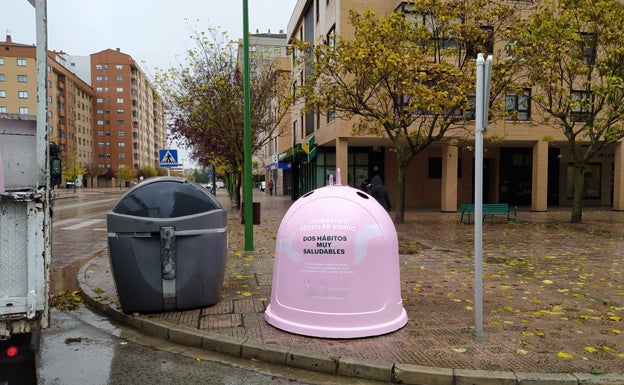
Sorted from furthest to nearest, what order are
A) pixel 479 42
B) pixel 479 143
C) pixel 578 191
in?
pixel 578 191 < pixel 479 42 < pixel 479 143

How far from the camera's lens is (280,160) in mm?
39062

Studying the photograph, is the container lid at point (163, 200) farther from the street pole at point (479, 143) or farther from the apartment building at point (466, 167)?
the apartment building at point (466, 167)

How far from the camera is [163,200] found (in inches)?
210

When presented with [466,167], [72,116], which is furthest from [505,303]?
[72,116]

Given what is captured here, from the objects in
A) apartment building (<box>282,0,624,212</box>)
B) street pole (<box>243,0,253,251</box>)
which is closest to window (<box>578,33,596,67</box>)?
apartment building (<box>282,0,624,212</box>)

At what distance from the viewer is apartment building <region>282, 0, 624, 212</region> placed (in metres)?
23.0

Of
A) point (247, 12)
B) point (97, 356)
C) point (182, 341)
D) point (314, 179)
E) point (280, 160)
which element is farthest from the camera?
point (280, 160)

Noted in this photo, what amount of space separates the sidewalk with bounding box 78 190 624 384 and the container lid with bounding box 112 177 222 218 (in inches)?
49.8

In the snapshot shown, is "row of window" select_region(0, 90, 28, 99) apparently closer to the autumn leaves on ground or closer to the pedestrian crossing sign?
the autumn leaves on ground

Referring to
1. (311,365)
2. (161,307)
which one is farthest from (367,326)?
(161,307)

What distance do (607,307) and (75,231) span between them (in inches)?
591

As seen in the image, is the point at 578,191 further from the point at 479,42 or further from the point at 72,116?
the point at 72,116

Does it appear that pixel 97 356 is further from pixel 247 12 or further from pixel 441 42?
pixel 441 42

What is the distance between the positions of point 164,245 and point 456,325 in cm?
346
